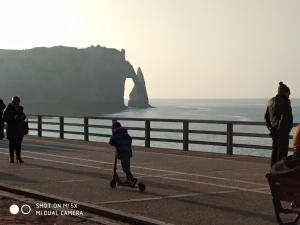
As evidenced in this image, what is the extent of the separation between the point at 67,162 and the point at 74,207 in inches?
295

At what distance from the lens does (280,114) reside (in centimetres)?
1227

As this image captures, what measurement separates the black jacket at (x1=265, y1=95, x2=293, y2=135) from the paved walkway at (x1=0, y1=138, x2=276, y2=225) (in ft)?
3.72

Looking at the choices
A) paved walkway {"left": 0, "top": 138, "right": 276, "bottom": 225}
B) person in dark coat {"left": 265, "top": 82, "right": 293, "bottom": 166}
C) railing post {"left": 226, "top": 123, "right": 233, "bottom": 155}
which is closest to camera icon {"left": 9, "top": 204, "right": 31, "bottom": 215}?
paved walkway {"left": 0, "top": 138, "right": 276, "bottom": 225}

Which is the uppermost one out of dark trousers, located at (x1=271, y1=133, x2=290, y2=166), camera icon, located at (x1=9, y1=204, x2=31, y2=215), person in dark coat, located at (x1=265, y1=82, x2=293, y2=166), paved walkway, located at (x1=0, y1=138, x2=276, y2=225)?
person in dark coat, located at (x1=265, y1=82, x2=293, y2=166)

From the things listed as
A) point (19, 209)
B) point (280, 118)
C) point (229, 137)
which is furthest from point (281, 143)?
point (229, 137)

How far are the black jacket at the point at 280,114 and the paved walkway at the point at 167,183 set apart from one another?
3.72ft

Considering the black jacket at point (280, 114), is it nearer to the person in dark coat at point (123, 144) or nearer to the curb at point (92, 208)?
the person in dark coat at point (123, 144)

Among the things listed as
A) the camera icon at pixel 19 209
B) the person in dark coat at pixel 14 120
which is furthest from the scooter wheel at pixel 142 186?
the person in dark coat at pixel 14 120

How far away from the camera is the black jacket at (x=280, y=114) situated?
40.1 ft

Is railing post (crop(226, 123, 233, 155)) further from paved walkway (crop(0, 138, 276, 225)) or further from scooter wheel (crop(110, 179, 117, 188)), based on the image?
scooter wheel (crop(110, 179, 117, 188))

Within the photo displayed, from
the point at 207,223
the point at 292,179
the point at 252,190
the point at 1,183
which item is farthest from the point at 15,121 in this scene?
the point at 292,179

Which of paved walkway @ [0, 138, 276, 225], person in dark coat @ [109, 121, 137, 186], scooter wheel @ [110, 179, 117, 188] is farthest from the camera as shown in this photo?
scooter wheel @ [110, 179, 117, 188]

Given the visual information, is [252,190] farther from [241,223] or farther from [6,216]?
[6,216]

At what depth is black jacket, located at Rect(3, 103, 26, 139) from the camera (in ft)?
53.1
